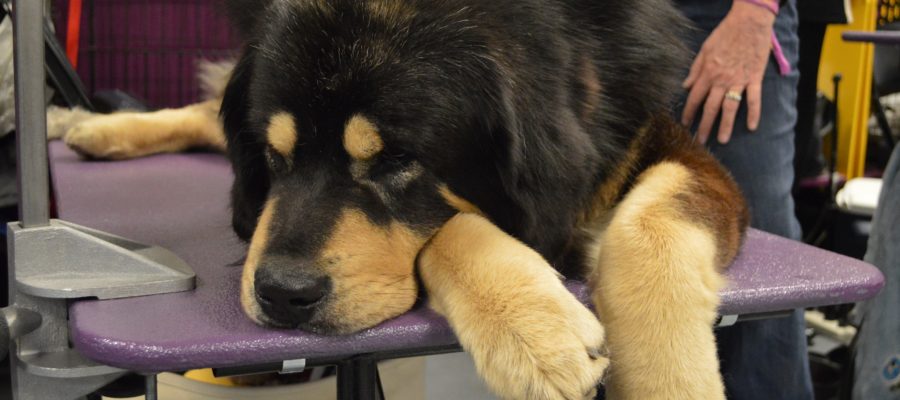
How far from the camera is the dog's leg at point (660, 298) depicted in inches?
36.0

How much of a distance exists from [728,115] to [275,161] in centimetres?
89

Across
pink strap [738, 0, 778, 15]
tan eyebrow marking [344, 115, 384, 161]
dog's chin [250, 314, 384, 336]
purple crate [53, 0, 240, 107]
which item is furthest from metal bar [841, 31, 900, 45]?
purple crate [53, 0, 240, 107]

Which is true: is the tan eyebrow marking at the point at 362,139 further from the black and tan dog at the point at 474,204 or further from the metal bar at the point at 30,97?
the metal bar at the point at 30,97

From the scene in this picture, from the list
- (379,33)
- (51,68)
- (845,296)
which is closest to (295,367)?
(379,33)

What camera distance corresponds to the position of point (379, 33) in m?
0.93

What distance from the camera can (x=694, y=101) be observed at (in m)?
1.56

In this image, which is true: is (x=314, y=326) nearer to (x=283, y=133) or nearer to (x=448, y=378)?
(x=283, y=133)

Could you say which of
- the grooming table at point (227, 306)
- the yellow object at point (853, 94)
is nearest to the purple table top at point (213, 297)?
the grooming table at point (227, 306)

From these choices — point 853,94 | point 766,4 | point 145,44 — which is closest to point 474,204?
point 766,4

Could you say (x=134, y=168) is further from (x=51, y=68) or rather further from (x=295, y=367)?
(x=295, y=367)

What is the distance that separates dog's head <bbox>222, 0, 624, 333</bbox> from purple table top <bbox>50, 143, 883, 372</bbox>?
3cm

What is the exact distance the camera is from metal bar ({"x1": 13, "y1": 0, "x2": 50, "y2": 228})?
827 millimetres

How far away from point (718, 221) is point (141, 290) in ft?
2.38

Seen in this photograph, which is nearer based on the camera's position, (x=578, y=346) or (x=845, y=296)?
(x=578, y=346)
